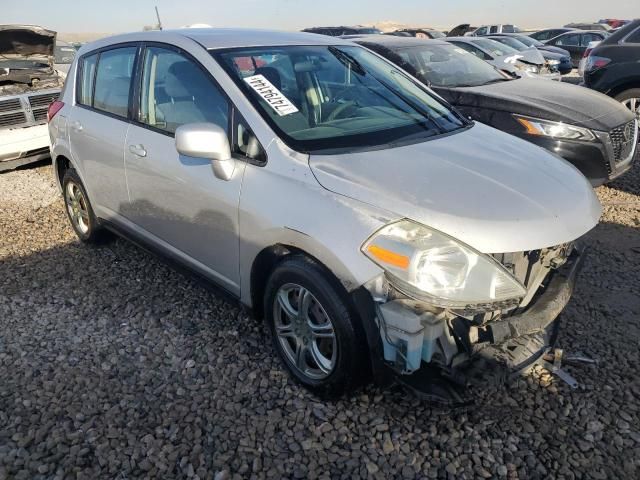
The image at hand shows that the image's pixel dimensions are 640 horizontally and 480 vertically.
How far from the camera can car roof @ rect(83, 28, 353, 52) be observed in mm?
3033

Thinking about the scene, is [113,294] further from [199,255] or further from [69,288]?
[199,255]

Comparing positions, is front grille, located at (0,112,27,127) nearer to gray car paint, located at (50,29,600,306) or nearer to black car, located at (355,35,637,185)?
gray car paint, located at (50,29,600,306)

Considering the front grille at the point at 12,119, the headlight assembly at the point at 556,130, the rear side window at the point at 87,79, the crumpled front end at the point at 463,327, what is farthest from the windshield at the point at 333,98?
the front grille at the point at 12,119

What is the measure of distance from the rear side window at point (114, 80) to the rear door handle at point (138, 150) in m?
0.31

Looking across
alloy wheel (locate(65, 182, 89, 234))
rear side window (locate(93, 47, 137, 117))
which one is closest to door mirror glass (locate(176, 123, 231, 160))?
rear side window (locate(93, 47, 137, 117))

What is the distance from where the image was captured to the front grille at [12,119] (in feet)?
21.2

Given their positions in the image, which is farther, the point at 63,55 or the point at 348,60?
the point at 63,55

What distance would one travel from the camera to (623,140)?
193 inches

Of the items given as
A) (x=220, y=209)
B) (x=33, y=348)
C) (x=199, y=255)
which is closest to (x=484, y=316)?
(x=220, y=209)

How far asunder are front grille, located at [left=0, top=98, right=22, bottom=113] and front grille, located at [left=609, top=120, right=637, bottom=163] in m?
6.90

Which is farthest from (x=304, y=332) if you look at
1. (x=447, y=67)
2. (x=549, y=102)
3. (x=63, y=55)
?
(x=63, y=55)

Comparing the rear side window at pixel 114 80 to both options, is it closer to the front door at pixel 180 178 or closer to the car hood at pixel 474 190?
the front door at pixel 180 178

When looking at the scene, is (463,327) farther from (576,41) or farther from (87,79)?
(576,41)

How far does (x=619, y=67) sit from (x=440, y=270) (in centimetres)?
636
